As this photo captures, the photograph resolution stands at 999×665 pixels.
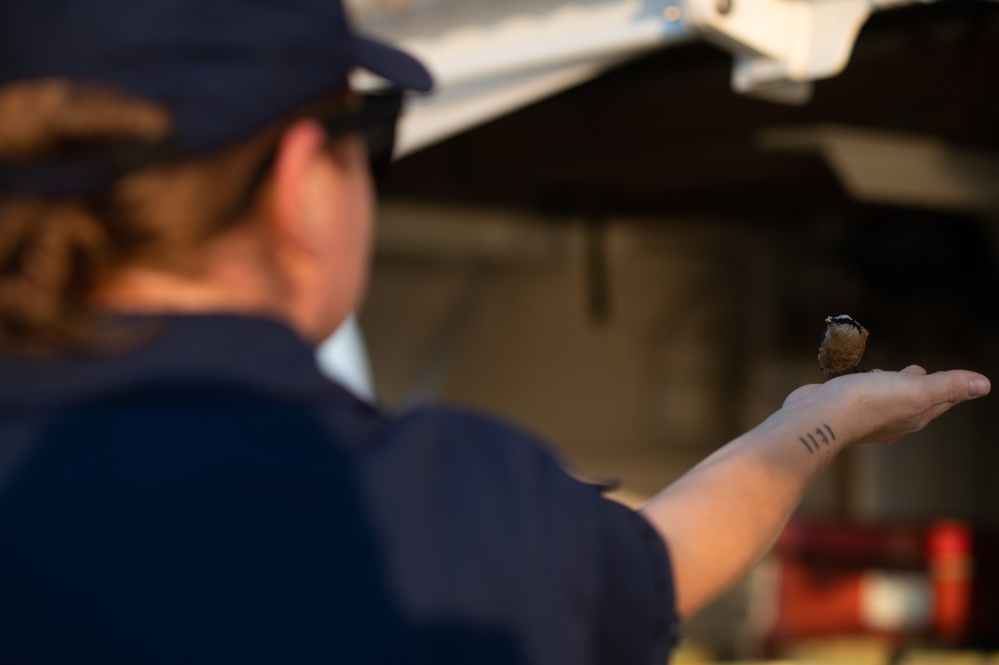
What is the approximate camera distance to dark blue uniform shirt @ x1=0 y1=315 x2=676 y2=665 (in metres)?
0.72

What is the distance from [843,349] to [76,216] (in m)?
0.91

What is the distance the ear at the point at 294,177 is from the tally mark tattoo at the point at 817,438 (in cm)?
51

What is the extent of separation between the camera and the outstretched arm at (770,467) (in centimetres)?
92

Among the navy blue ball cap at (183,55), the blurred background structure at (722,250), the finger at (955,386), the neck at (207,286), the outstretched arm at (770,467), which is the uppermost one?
the navy blue ball cap at (183,55)

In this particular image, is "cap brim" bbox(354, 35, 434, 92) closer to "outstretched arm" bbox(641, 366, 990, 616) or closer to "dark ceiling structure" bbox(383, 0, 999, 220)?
"outstretched arm" bbox(641, 366, 990, 616)

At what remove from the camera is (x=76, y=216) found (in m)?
0.76

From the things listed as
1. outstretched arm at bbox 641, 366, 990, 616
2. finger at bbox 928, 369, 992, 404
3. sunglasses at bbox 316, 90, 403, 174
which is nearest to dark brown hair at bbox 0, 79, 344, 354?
sunglasses at bbox 316, 90, 403, 174

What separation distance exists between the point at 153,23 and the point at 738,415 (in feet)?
22.0

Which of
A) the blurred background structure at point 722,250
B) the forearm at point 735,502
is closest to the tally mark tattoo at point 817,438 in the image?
the forearm at point 735,502

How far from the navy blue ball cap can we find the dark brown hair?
1 cm

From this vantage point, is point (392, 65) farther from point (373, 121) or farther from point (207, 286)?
point (207, 286)

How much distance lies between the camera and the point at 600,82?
4586mm

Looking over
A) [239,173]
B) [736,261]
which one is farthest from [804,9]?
[736,261]

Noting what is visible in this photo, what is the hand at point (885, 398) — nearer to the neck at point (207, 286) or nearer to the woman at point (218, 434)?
the woman at point (218, 434)
